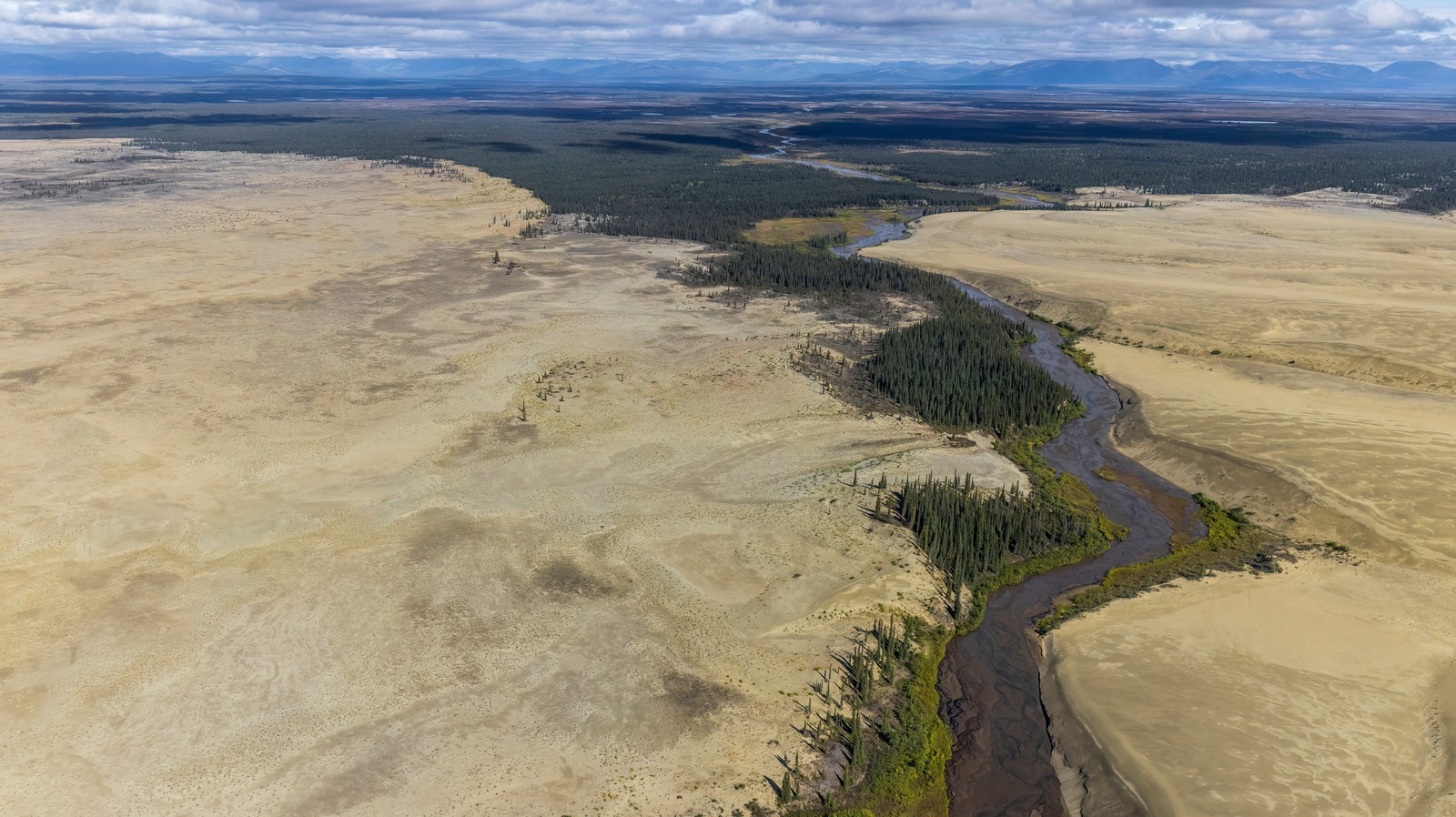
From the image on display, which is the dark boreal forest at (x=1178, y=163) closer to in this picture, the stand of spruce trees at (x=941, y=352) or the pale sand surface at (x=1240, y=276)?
the pale sand surface at (x=1240, y=276)

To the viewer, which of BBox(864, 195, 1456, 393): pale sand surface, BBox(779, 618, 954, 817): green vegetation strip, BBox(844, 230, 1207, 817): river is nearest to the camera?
BBox(779, 618, 954, 817): green vegetation strip

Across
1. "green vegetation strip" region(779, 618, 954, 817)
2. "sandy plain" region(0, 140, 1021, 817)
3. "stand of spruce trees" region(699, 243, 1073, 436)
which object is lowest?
"green vegetation strip" region(779, 618, 954, 817)

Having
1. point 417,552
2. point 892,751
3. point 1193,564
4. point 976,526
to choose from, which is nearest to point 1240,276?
point 1193,564

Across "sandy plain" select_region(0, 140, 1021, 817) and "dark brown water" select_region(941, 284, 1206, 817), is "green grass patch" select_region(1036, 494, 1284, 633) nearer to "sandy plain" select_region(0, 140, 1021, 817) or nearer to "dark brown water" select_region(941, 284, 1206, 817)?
"dark brown water" select_region(941, 284, 1206, 817)

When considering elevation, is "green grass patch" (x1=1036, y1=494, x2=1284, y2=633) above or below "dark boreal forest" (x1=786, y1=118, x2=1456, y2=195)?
below

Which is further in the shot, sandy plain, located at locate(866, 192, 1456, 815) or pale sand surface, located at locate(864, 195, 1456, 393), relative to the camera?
pale sand surface, located at locate(864, 195, 1456, 393)

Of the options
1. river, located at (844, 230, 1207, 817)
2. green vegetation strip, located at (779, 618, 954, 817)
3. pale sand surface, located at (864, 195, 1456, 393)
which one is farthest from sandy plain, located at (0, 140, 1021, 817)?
pale sand surface, located at (864, 195, 1456, 393)

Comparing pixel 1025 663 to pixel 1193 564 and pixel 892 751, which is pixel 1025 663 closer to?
pixel 892 751
